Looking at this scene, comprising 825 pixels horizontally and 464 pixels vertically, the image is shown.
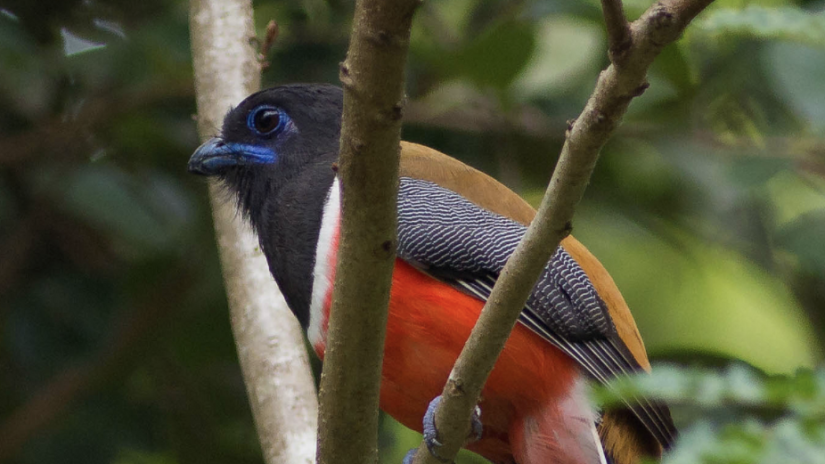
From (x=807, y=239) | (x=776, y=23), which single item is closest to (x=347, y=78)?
(x=776, y=23)

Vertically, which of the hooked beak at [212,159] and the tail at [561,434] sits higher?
the hooked beak at [212,159]

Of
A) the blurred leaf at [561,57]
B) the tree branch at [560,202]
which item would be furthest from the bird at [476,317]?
the blurred leaf at [561,57]

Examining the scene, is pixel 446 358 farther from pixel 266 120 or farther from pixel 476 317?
pixel 266 120

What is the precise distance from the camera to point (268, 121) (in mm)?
4273

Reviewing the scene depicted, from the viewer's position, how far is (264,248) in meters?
3.98

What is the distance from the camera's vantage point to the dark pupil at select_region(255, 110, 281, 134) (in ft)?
13.9

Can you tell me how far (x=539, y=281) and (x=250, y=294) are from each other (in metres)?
1.31

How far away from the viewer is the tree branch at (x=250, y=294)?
12.9 feet

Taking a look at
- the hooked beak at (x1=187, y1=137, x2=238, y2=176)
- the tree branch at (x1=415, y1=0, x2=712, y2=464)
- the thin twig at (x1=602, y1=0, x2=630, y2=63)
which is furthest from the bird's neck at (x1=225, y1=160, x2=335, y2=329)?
the thin twig at (x1=602, y1=0, x2=630, y2=63)

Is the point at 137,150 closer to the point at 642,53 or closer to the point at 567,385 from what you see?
the point at 567,385

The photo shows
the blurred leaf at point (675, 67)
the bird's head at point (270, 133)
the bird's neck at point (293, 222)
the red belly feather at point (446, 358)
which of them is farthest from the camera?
the blurred leaf at point (675, 67)

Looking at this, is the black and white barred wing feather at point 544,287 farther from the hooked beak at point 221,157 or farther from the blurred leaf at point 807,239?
the blurred leaf at point 807,239

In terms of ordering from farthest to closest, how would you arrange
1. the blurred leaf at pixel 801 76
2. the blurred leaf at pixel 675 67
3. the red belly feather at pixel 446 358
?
the blurred leaf at pixel 675 67 < the blurred leaf at pixel 801 76 < the red belly feather at pixel 446 358

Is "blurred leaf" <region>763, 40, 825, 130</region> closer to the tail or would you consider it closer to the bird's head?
the tail
